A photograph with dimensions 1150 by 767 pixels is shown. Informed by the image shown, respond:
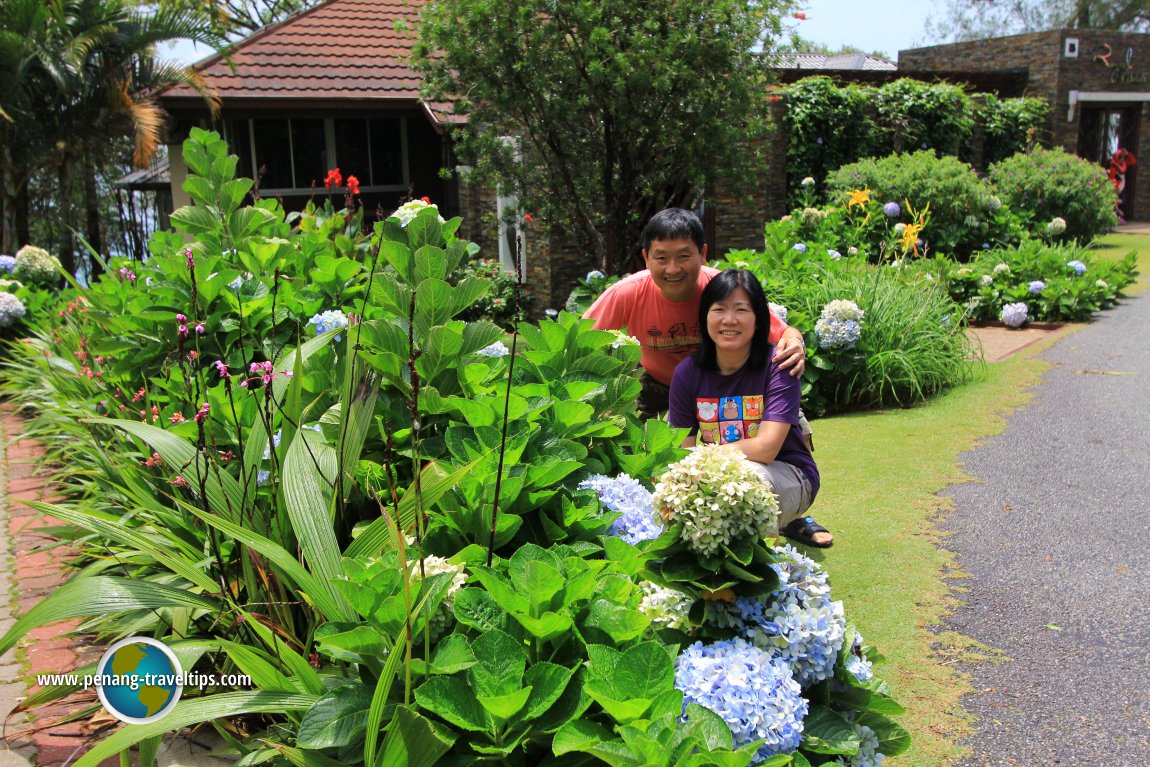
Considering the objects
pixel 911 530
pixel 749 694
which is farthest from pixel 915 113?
pixel 749 694

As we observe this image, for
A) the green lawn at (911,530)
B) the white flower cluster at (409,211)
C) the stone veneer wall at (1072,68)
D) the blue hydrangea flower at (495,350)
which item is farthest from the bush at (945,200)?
the blue hydrangea flower at (495,350)

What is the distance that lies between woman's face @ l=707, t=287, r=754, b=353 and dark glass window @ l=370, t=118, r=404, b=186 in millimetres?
12553

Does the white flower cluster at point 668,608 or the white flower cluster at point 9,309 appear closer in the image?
the white flower cluster at point 668,608

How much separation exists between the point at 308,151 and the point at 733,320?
12.7 metres

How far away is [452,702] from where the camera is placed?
1737mm

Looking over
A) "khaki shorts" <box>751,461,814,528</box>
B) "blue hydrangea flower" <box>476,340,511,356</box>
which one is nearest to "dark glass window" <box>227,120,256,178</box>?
"blue hydrangea flower" <box>476,340,511,356</box>

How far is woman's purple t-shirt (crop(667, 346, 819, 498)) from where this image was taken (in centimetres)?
354

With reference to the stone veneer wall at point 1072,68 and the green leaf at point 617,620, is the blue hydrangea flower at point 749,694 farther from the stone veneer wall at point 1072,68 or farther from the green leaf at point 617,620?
the stone veneer wall at point 1072,68

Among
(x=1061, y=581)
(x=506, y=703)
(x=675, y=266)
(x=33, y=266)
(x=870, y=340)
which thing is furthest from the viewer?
(x=33, y=266)

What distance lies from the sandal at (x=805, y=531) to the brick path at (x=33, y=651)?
9.34 feet

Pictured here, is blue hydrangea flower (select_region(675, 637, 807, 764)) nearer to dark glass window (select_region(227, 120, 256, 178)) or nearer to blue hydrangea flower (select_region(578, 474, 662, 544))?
blue hydrangea flower (select_region(578, 474, 662, 544))

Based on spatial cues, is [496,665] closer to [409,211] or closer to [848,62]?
[409,211]

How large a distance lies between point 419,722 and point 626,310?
9.36 feet

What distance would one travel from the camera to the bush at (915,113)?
1561 cm
